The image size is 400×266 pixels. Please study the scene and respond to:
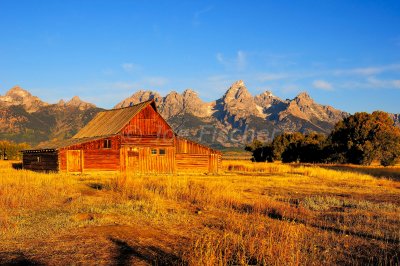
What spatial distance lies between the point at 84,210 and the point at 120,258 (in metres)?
5.87

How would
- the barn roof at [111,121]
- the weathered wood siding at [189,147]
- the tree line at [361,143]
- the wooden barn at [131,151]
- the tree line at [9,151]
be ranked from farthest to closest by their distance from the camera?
the tree line at [9,151]
the tree line at [361,143]
the weathered wood siding at [189,147]
the barn roof at [111,121]
the wooden barn at [131,151]

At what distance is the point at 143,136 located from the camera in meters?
41.5

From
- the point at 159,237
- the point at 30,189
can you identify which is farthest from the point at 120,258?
the point at 30,189

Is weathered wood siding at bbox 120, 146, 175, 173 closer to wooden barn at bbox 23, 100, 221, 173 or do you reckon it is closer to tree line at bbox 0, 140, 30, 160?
wooden barn at bbox 23, 100, 221, 173

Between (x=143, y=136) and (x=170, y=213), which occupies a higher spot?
(x=143, y=136)

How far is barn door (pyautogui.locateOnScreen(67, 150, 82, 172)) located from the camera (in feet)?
123

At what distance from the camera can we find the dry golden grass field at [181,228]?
792 cm

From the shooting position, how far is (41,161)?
135 feet

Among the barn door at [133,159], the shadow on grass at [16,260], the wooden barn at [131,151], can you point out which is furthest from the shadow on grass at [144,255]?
the barn door at [133,159]

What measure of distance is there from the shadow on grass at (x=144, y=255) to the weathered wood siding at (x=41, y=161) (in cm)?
3048

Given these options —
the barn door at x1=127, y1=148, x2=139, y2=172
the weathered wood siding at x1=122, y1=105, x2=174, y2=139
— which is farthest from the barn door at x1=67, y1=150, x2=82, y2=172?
the weathered wood siding at x1=122, y1=105, x2=174, y2=139

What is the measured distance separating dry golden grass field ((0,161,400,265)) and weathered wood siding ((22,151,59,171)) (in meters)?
19.6

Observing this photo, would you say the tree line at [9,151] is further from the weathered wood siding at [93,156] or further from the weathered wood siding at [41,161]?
the weathered wood siding at [93,156]

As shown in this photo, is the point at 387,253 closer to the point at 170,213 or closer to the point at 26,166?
the point at 170,213
